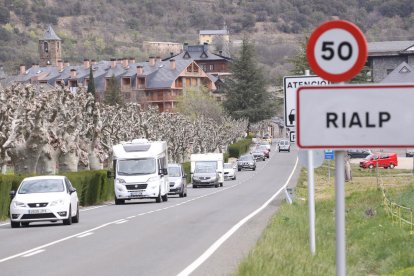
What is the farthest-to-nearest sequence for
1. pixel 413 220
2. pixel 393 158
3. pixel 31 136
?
Result: pixel 393 158 < pixel 31 136 < pixel 413 220

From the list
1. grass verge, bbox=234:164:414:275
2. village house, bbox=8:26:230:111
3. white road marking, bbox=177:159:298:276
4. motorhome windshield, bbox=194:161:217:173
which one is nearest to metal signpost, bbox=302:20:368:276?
grass verge, bbox=234:164:414:275

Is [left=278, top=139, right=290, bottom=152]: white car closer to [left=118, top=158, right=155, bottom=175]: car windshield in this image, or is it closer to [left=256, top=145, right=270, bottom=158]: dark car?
[left=256, top=145, right=270, bottom=158]: dark car

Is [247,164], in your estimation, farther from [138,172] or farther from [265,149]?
[138,172]

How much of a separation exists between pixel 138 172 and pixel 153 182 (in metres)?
0.88

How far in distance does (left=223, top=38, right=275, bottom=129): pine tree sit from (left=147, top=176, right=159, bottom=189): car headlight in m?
106

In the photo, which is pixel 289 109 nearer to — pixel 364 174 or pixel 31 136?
pixel 31 136

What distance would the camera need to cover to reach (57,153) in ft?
193

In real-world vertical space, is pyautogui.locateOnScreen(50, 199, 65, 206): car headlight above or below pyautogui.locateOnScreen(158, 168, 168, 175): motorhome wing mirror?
below

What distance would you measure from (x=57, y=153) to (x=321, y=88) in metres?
51.7

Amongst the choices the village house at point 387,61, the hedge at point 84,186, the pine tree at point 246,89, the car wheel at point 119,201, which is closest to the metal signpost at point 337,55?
the hedge at point 84,186

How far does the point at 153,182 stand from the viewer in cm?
4762

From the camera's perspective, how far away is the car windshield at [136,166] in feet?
158

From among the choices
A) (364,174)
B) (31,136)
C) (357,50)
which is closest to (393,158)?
(364,174)

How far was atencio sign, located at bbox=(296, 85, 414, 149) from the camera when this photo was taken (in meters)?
7.74
